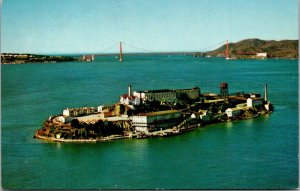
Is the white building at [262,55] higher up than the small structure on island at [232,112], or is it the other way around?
the white building at [262,55]

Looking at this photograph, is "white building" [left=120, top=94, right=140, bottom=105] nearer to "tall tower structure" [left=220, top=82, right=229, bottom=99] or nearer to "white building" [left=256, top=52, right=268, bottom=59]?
"tall tower structure" [left=220, top=82, right=229, bottom=99]

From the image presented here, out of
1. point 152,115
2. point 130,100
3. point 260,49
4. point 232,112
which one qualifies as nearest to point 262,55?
point 260,49

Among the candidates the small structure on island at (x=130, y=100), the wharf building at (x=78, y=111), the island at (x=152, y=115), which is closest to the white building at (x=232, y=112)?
the island at (x=152, y=115)

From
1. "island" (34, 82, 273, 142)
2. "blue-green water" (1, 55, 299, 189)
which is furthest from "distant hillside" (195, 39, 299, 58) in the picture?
"island" (34, 82, 273, 142)

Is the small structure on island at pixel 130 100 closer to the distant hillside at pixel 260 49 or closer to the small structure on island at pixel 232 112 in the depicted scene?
the small structure on island at pixel 232 112

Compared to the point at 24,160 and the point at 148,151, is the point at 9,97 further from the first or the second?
the point at 148,151

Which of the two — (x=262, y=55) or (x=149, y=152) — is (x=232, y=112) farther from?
(x=262, y=55)

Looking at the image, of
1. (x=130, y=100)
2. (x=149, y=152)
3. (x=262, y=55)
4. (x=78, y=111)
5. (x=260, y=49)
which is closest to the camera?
(x=149, y=152)

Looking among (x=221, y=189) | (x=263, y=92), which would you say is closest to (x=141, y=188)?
(x=221, y=189)
